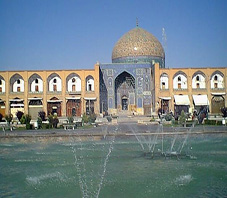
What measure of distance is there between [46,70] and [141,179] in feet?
89.8

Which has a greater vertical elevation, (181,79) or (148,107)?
(181,79)

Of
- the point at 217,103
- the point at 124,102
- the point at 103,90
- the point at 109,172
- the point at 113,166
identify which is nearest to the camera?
the point at 109,172

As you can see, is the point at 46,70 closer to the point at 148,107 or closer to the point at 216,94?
the point at 148,107

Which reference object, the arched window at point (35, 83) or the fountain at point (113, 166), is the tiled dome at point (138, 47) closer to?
the arched window at point (35, 83)

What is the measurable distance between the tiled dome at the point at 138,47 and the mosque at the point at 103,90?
2701 mm

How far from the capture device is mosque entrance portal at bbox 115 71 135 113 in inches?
1438

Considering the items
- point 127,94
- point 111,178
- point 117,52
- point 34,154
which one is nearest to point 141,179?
point 111,178

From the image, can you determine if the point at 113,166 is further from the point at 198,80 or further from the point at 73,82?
the point at 198,80

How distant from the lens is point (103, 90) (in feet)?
115

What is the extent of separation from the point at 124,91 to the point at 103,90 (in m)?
2.89

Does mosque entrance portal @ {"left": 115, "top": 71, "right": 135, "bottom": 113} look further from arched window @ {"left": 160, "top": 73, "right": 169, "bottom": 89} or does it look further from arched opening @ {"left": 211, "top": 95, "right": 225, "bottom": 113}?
arched opening @ {"left": 211, "top": 95, "right": 225, "bottom": 113}

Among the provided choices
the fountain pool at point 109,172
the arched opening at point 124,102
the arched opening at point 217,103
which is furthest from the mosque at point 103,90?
the fountain pool at point 109,172

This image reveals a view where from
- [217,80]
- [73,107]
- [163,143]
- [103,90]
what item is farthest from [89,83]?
[163,143]

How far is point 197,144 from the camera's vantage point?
45.0 feet
